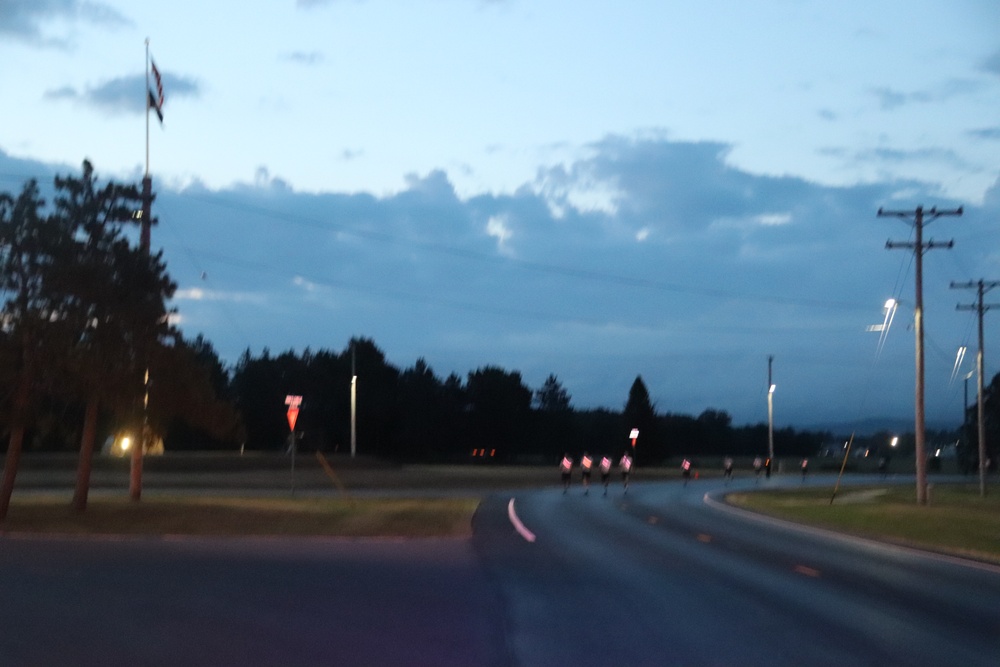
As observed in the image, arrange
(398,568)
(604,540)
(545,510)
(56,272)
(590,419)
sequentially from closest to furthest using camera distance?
(398,568)
(604,540)
(56,272)
(545,510)
(590,419)

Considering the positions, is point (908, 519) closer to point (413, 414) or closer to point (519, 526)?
point (519, 526)

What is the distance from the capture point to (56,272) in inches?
1059

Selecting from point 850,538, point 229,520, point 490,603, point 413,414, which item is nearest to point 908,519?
point 850,538

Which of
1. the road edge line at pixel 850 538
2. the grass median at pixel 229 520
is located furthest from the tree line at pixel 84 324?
the road edge line at pixel 850 538

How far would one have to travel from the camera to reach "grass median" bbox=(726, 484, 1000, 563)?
78.8 feet

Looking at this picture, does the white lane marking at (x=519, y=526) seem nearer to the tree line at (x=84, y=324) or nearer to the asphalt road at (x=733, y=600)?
the asphalt road at (x=733, y=600)

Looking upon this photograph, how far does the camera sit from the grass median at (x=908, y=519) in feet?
78.8

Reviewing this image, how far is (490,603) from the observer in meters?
14.1

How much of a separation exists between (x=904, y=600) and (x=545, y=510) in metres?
20.7

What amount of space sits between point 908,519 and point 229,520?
1715 centimetres

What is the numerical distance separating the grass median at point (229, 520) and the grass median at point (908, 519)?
950 cm

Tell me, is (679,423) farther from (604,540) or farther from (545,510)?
(604,540)

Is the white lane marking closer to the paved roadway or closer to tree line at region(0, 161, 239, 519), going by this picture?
the paved roadway

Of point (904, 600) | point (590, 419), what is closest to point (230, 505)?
point (904, 600)
